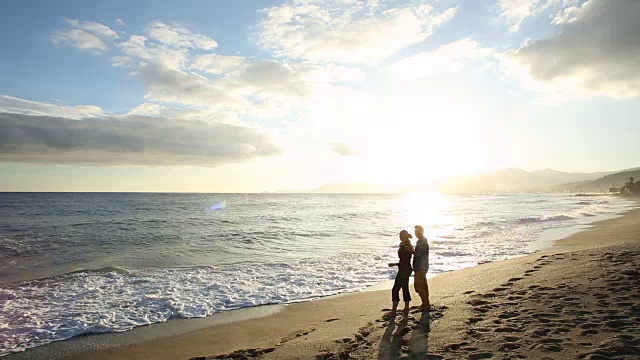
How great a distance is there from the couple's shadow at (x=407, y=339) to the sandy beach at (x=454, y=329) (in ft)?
0.06

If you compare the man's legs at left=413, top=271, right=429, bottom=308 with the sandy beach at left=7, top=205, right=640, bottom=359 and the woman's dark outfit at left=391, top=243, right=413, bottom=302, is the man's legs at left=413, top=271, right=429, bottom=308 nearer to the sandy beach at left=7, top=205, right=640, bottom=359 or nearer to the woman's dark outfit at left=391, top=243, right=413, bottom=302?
the woman's dark outfit at left=391, top=243, right=413, bottom=302

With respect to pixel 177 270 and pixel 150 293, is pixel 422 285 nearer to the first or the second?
pixel 150 293

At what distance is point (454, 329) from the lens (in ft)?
22.7

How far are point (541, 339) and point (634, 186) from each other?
131m

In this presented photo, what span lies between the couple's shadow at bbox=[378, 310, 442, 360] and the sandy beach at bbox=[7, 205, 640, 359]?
0.7 inches

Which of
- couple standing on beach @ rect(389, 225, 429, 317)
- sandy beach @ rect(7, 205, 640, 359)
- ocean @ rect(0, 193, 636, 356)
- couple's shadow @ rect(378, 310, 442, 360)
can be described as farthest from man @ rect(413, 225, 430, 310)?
ocean @ rect(0, 193, 636, 356)

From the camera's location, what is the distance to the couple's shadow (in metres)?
6.01

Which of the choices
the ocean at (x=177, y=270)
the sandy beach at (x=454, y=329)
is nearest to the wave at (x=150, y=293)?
the ocean at (x=177, y=270)

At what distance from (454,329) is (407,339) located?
946mm

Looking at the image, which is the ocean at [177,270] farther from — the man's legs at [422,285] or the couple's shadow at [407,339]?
the couple's shadow at [407,339]

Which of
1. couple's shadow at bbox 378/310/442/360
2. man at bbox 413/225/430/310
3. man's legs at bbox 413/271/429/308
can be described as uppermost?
man at bbox 413/225/430/310

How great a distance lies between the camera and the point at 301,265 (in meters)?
16.4

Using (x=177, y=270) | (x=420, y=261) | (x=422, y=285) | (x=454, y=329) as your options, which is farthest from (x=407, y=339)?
(x=177, y=270)

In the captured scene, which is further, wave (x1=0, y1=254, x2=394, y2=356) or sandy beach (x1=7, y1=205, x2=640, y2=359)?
wave (x1=0, y1=254, x2=394, y2=356)
